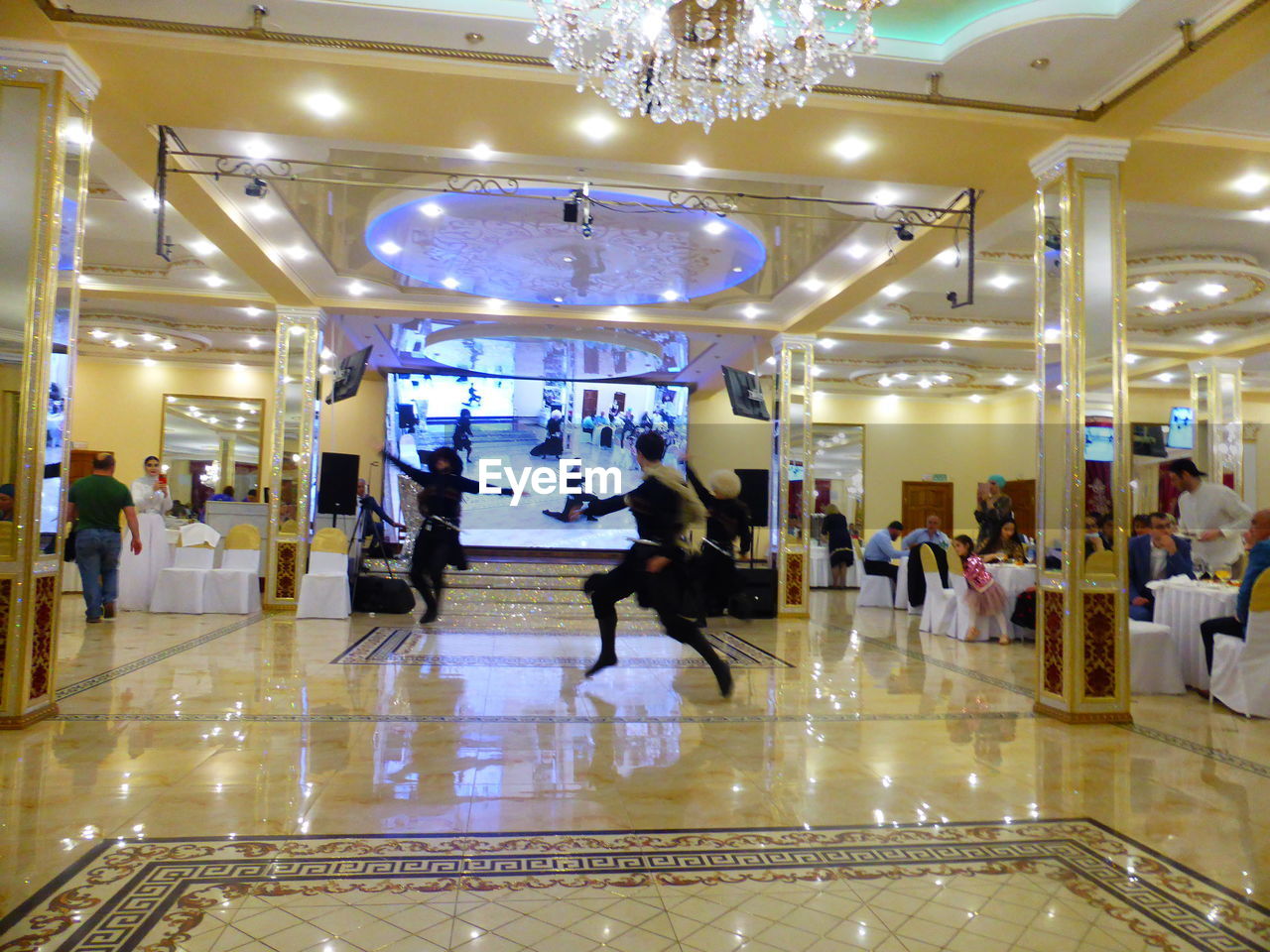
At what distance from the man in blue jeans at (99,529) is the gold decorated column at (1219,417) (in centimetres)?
1248

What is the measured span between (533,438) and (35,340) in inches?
403

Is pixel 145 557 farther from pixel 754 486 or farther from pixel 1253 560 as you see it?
pixel 1253 560

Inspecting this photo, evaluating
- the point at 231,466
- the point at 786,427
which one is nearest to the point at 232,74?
the point at 786,427

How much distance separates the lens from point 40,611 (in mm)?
4559

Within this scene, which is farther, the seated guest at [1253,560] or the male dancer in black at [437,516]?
the male dancer in black at [437,516]

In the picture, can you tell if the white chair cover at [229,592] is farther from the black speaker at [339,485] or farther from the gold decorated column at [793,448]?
the gold decorated column at [793,448]

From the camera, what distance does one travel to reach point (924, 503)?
56.9 ft

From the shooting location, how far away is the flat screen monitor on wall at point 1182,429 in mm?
12258

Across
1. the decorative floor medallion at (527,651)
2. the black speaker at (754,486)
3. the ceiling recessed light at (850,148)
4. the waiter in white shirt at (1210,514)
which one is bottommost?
the decorative floor medallion at (527,651)

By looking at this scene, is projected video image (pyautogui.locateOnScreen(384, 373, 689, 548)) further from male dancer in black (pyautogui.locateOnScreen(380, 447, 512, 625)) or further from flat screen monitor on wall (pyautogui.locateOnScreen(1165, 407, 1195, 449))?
male dancer in black (pyautogui.locateOnScreen(380, 447, 512, 625))

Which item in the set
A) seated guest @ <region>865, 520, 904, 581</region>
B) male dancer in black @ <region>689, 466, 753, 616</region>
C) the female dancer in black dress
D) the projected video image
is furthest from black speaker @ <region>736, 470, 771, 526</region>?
male dancer in black @ <region>689, 466, 753, 616</region>

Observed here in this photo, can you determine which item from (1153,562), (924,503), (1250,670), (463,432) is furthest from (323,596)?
(924,503)

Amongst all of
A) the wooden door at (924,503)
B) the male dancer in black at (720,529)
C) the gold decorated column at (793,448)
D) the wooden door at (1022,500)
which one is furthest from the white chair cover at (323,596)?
the wooden door at (1022,500)

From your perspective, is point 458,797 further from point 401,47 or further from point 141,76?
point 141,76
